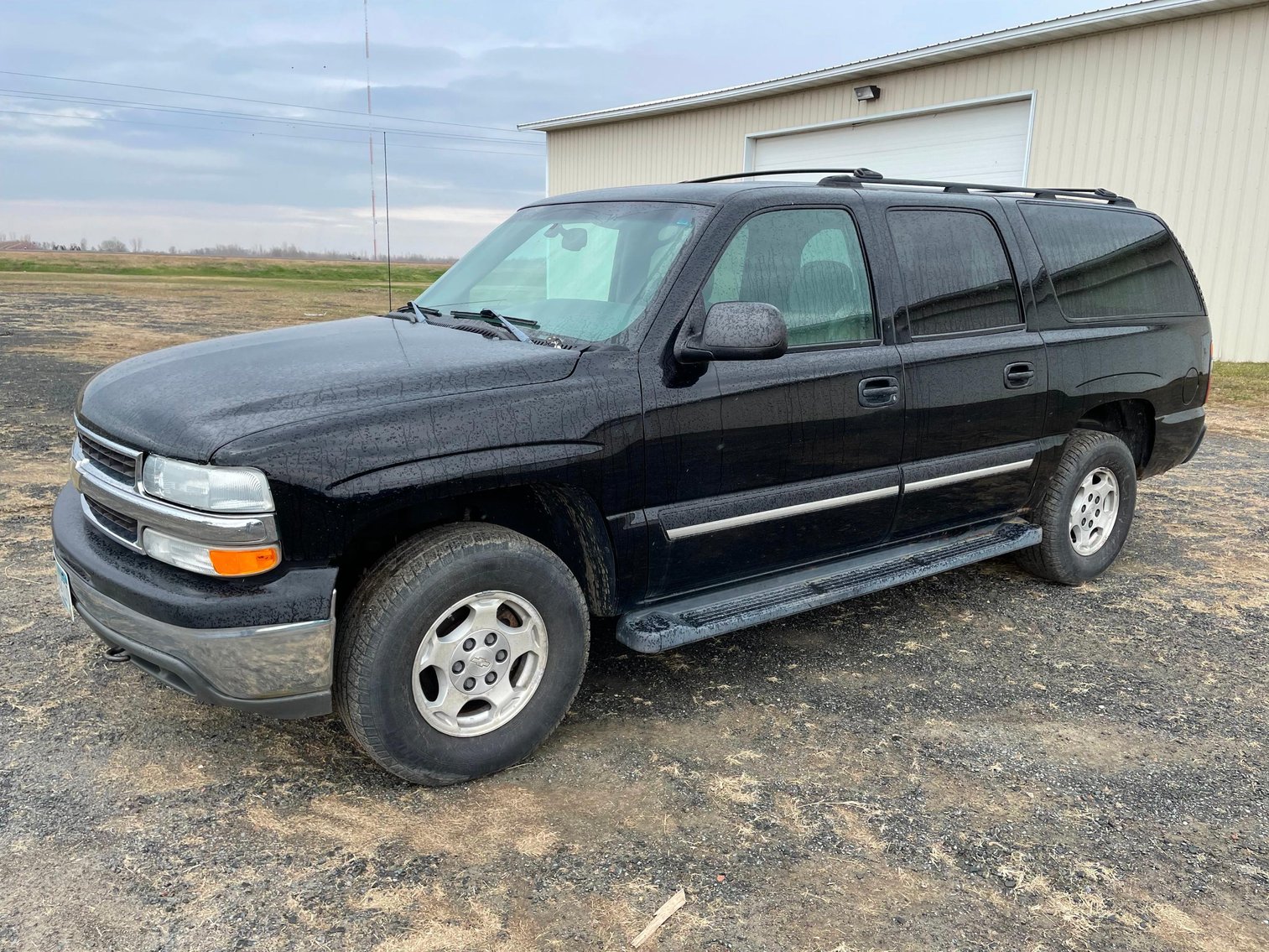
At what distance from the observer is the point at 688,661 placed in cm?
415

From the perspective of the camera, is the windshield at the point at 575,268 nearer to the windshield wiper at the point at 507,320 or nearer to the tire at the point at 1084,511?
the windshield wiper at the point at 507,320

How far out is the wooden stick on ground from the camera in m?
2.44

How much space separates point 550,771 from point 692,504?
3.32 ft

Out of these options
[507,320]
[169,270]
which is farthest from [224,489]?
[169,270]

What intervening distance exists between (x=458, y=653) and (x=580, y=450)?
0.73m

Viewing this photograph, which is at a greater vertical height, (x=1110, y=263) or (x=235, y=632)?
(x=1110, y=263)

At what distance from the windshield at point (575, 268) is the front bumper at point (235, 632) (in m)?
1.31

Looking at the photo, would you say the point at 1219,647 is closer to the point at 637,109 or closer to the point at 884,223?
the point at 884,223

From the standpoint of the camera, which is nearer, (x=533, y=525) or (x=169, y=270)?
(x=533, y=525)

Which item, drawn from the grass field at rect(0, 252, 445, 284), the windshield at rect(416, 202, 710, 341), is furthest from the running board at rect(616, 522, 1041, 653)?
the grass field at rect(0, 252, 445, 284)

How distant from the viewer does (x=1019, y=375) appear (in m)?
4.48

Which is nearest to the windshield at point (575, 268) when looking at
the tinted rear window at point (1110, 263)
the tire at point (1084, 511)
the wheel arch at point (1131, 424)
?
the tinted rear window at point (1110, 263)

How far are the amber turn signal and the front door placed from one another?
4.10ft

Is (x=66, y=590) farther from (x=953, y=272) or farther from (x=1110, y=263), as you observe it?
(x=1110, y=263)
